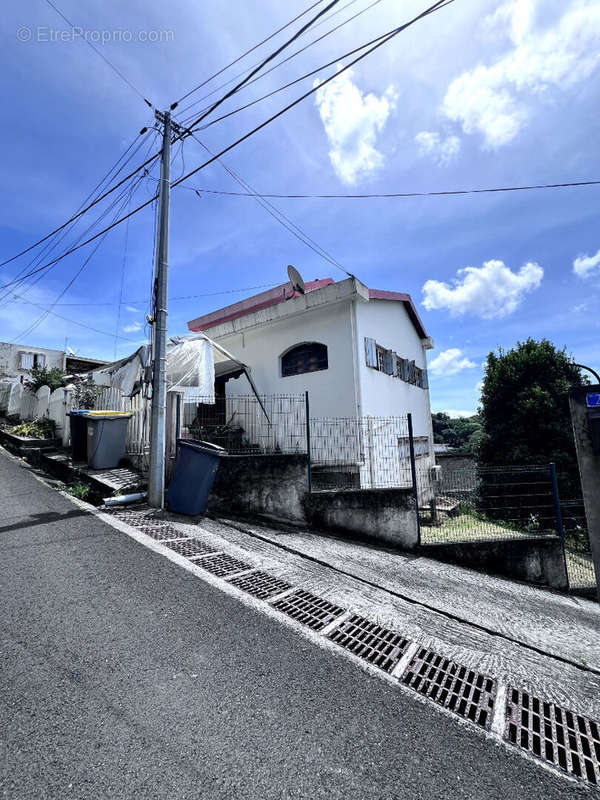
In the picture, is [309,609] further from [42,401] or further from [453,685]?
[42,401]

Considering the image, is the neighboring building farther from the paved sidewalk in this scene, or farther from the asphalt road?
the asphalt road

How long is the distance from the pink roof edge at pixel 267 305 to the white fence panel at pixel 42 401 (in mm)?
5815

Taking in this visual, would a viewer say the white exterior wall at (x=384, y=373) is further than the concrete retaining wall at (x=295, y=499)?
Yes

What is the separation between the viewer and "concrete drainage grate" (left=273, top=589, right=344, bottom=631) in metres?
3.15

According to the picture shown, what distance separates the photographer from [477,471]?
21.5 ft

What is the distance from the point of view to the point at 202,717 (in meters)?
1.99

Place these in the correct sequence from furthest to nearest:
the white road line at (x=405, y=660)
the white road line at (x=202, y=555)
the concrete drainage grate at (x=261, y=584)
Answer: the white road line at (x=202, y=555) < the concrete drainage grate at (x=261, y=584) < the white road line at (x=405, y=660)

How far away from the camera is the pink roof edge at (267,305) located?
12489 mm

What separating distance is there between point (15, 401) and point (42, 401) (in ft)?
15.0

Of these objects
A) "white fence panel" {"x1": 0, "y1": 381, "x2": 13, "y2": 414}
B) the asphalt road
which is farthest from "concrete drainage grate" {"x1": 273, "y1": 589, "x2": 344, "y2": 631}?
"white fence panel" {"x1": 0, "y1": 381, "x2": 13, "y2": 414}

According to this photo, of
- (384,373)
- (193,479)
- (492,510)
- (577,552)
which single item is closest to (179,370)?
(193,479)

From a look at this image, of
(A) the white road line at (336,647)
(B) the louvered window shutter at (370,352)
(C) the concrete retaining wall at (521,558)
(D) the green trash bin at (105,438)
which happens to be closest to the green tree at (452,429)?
(B) the louvered window shutter at (370,352)

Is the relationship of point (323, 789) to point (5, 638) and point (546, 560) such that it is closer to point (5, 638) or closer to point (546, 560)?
point (5, 638)

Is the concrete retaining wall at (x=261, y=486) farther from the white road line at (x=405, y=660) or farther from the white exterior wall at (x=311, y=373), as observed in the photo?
the white road line at (x=405, y=660)
